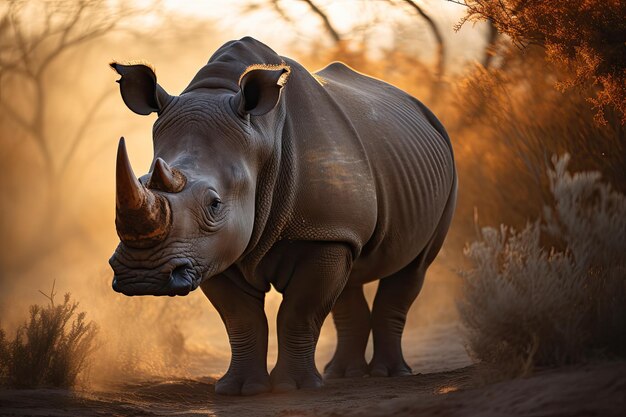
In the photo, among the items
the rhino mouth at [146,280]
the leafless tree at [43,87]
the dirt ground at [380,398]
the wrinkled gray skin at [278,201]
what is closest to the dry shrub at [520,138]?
the wrinkled gray skin at [278,201]

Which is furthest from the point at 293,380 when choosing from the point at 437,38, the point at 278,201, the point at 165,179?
the point at 437,38

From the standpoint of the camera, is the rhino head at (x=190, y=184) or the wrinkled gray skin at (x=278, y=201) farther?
the wrinkled gray skin at (x=278, y=201)

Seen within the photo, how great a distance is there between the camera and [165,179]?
202 inches

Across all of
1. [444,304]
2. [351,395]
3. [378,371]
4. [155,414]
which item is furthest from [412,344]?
[155,414]

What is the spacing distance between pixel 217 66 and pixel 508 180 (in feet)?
16.3

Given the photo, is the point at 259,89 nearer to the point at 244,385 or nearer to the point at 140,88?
the point at 140,88

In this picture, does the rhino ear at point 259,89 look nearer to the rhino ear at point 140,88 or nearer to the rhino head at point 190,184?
the rhino head at point 190,184

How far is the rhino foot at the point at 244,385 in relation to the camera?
640 cm

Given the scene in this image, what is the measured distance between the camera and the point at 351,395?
20.0ft

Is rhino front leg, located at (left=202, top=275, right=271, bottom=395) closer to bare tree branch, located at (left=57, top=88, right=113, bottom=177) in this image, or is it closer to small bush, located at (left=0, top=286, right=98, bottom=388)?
small bush, located at (left=0, top=286, right=98, bottom=388)

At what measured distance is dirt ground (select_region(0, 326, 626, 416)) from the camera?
13.7 ft

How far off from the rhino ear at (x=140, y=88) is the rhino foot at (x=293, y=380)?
175 centimetres

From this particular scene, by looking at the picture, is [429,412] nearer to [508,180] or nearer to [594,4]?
[594,4]

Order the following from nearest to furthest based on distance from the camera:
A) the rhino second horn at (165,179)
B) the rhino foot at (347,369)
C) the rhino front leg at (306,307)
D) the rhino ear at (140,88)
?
the rhino second horn at (165,179)
the rhino ear at (140,88)
the rhino front leg at (306,307)
the rhino foot at (347,369)
